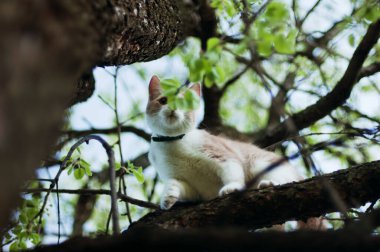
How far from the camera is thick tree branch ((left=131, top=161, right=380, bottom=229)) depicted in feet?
7.48

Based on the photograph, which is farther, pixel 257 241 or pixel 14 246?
pixel 14 246

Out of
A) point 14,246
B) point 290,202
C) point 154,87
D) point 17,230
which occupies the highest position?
point 154,87

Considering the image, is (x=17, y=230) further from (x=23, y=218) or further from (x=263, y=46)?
(x=263, y=46)

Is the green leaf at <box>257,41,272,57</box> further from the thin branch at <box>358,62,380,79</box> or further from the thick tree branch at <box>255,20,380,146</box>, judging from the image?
the thin branch at <box>358,62,380,79</box>

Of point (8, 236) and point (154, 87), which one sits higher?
point (154, 87)

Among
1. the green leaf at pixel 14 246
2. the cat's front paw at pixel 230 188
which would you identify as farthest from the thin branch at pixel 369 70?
the green leaf at pixel 14 246

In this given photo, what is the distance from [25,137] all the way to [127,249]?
1.53ft

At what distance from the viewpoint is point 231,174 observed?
3.30 meters

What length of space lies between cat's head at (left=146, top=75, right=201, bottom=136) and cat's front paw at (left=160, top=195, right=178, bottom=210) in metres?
0.64

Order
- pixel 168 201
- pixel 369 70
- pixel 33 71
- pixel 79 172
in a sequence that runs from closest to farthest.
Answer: pixel 33 71
pixel 79 172
pixel 168 201
pixel 369 70

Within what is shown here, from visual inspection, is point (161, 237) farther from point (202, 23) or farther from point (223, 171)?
point (202, 23)

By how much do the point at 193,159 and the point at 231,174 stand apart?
416mm

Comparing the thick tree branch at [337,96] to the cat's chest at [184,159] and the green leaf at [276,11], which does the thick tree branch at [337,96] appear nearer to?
the cat's chest at [184,159]

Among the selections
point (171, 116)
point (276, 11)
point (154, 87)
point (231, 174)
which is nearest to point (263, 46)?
point (276, 11)
